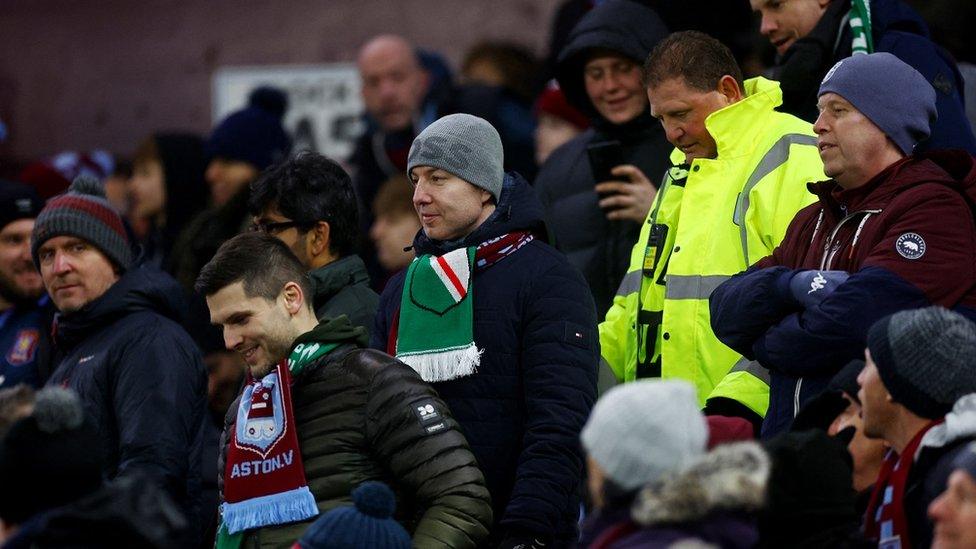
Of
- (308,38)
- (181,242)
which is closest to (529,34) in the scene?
(308,38)

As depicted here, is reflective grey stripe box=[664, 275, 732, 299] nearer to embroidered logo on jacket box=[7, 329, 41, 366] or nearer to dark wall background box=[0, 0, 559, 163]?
embroidered logo on jacket box=[7, 329, 41, 366]

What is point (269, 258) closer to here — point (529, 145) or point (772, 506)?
point (772, 506)

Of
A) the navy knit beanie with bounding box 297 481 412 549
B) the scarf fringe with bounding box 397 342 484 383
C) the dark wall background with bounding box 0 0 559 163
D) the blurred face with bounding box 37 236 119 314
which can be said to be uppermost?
the dark wall background with bounding box 0 0 559 163

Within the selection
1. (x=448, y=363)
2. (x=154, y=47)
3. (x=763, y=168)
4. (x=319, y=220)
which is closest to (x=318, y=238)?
(x=319, y=220)

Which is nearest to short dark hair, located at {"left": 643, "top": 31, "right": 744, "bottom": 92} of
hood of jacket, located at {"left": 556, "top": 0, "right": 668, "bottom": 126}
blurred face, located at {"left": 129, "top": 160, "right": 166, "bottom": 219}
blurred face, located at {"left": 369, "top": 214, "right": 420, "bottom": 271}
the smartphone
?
the smartphone

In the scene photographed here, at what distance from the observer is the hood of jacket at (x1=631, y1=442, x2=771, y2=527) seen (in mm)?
4375

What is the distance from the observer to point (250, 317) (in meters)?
6.09

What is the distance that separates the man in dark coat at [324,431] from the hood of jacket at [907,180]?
1.43 metres

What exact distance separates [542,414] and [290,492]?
34.4 inches

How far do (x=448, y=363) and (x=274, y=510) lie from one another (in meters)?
0.81

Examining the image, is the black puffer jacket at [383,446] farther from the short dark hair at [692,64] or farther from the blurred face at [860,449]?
the short dark hair at [692,64]

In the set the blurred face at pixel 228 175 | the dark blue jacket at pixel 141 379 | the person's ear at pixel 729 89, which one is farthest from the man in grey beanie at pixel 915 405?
the blurred face at pixel 228 175

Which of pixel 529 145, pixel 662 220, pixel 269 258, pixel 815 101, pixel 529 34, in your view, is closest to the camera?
pixel 269 258

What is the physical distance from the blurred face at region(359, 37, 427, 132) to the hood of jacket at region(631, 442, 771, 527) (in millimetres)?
6363
